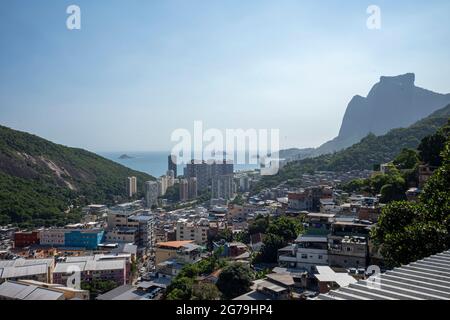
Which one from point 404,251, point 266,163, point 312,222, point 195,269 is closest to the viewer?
point 404,251

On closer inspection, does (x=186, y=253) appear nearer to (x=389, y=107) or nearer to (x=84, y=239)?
(x=84, y=239)

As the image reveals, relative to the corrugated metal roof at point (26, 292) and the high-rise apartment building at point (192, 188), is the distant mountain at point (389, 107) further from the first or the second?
the corrugated metal roof at point (26, 292)

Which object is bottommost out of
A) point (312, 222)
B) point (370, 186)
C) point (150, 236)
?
point (150, 236)

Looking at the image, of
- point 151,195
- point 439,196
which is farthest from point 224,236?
point 151,195

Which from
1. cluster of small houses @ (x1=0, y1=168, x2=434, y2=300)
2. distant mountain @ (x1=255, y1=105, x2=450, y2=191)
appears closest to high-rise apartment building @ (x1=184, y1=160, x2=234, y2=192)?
distant mountain @ (x1=255, y1=105, x2=450, y2=191)
